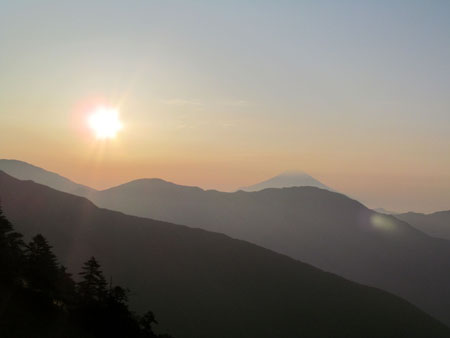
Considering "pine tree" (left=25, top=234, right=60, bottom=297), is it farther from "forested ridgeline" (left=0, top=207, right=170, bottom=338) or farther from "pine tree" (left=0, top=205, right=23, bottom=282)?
"pine tree" (left=0, top=205, right=23, bottom=282)

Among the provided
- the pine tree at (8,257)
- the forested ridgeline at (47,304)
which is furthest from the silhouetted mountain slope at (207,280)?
the pine tree at (8,257)

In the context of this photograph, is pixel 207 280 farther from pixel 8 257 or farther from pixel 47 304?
pixel 47 304

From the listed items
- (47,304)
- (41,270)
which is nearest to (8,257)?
(41,270)

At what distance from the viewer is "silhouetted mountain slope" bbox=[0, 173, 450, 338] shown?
335 feet

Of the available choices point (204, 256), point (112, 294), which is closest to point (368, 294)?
point (204, 256)

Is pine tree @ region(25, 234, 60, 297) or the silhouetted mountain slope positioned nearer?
pine tree @ region(25, 234, 60, 297)

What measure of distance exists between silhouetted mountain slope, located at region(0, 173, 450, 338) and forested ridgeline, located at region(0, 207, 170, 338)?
59124 millimetres

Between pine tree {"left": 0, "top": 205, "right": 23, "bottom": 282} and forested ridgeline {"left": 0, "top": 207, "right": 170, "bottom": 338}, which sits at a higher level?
pine tree {"left": 0, "top": 205, "right": 23, "bottom": 282}

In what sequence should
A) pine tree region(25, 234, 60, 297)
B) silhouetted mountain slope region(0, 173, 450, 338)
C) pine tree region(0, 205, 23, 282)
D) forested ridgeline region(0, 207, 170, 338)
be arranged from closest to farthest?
forested ridgeline region(0, 207, 170, 338)
pine tree region(0, 205, 23, 282)
pine tree region(25, 234, 60, 297)
silhouetted mountain slope region(0, 173, 450, 338)

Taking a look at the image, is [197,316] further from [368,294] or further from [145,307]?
[368,294]

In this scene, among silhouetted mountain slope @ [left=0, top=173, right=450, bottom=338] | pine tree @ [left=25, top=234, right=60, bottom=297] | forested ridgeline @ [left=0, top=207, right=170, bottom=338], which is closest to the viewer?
forested ridgeline @ [left=0, top=207, right=170, bottom=338]

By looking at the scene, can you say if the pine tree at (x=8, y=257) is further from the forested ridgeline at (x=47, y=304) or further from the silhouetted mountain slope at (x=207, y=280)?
the silhouetted mountain slope at (x=207, y=280)

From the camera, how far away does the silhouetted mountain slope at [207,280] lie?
102 meters

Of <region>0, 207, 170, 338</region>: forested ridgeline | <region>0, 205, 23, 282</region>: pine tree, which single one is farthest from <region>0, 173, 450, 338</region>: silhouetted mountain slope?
<region>0, 205, 23, 282</region>: pine tree
